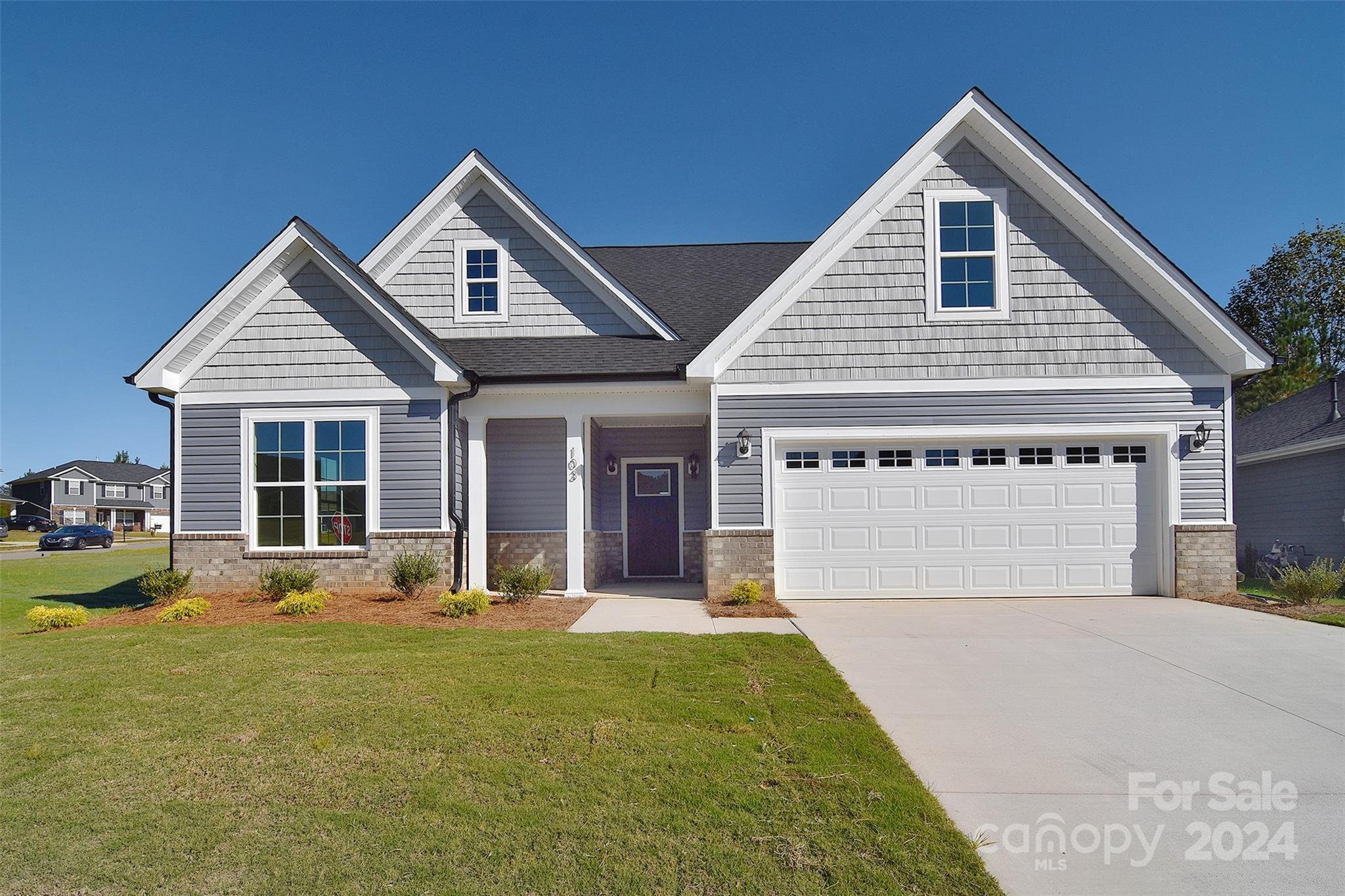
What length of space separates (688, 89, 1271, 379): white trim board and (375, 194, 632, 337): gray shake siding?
321 cm

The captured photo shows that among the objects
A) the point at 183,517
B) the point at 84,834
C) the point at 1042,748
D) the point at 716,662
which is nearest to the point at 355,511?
the point at 183,517

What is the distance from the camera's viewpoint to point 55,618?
9031 mm

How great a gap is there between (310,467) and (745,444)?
6.61 meters

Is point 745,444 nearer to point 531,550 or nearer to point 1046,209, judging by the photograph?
point 531,550

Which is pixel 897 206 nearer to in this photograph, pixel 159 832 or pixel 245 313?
pixel 245 313

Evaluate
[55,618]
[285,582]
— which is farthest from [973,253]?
[55,618]

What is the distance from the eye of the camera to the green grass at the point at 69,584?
1152 cm

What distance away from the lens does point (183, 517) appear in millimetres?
11281

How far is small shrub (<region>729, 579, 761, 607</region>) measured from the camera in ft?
34.0

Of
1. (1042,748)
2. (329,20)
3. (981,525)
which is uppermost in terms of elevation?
(329,20)

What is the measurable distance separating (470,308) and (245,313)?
11.4 ft

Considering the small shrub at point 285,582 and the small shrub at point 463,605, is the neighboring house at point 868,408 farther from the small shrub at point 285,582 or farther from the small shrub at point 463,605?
the small shrub at point 463,605

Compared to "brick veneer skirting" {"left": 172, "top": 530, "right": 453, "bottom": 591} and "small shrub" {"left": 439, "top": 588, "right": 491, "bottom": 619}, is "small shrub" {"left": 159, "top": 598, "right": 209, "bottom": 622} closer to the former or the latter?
"brick veneer skirting" {"left": 172, "top": 530, "right": 453, "bottom": 591}

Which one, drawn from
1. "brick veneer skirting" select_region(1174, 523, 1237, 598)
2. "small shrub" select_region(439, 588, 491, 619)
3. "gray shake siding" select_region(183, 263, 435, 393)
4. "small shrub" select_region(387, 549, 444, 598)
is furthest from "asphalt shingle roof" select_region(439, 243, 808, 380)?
"brick veneer skirting" select_region(1174, 523, 1237, 598)
